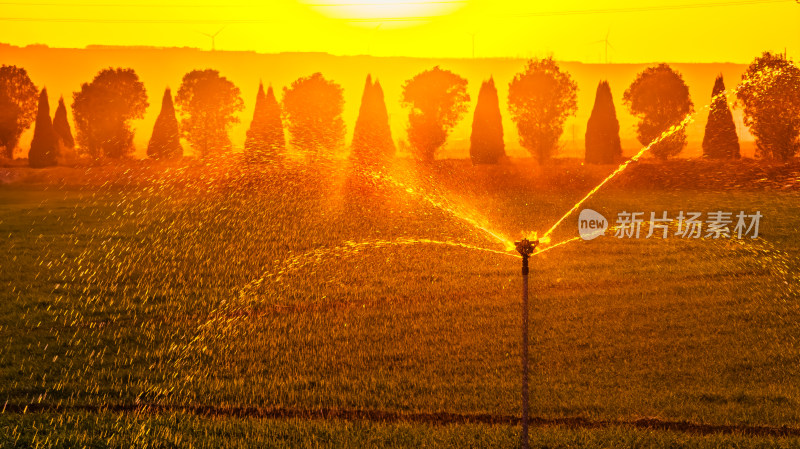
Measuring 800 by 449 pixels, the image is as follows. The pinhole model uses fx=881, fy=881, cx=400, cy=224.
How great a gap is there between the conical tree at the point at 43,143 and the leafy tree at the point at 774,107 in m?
44.7

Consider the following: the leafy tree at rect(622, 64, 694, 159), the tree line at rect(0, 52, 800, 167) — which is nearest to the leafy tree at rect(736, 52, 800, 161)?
the tree line at rect(0, 52, 800, 167)

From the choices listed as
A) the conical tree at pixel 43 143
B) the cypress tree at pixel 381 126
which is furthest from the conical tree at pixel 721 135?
the conical tree at pixel 43 143

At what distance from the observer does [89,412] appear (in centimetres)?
1038

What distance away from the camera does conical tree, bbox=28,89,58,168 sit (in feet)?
194

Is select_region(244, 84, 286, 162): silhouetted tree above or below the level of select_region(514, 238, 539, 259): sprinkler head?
above

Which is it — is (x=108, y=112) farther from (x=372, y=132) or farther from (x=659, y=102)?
(x=659, y=102)

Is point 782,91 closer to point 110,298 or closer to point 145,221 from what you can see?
point 145,221

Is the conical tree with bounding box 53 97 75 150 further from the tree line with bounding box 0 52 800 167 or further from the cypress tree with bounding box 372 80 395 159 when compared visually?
the cypress tree with bounding box 372 80 395 159

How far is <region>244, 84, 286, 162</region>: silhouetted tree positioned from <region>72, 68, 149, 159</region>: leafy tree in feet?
42.7

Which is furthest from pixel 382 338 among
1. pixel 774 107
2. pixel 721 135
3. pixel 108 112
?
pixel 108 112

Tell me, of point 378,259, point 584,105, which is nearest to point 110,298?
point 378,259

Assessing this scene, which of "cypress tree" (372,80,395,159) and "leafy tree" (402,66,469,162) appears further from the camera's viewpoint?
"leafy tree" (402,66,469,162)

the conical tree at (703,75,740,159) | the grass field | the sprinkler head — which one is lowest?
the grass field

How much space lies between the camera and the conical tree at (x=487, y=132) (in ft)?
177
